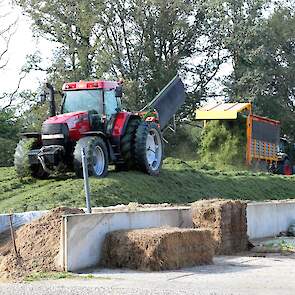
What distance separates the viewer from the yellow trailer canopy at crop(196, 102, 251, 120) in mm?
29625

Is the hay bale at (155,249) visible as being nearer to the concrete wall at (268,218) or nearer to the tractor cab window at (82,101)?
the concrete wall at (268,218)

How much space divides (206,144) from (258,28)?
2211cm

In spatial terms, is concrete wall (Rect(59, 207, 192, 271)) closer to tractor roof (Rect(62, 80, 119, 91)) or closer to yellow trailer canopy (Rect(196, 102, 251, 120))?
tractor roof (Rect(62, 80, 119, 91))

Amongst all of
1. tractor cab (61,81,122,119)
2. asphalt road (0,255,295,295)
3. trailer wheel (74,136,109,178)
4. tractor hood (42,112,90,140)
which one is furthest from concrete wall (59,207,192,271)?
tractor cab (61,81,122,119)

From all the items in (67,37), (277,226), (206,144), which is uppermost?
(67,37)

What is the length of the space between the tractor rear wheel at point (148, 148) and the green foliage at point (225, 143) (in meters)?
7.54

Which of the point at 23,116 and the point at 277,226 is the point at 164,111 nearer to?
the point at 277,226

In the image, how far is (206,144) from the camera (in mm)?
29828

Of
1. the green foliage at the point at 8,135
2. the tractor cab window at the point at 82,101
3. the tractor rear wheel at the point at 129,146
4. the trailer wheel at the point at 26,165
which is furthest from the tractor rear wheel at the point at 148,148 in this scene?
the green foliage at the point at 8,135

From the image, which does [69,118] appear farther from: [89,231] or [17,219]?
[89,231]

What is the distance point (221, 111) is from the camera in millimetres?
30000

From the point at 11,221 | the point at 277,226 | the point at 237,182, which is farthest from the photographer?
the point at 237,182

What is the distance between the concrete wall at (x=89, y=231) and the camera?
10867mm

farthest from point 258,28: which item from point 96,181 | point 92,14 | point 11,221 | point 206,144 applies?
point 11,221
